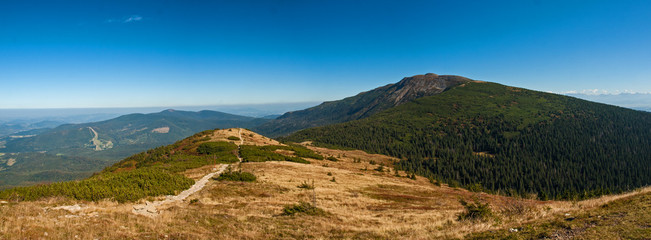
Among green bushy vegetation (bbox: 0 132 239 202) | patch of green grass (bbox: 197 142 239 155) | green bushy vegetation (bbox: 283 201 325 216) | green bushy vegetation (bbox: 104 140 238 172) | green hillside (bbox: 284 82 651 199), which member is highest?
green bushy vegetation (bbox: 0 132 239 202)

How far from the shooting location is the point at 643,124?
198m

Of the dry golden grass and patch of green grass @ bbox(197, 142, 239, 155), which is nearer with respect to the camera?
the dry golden grass

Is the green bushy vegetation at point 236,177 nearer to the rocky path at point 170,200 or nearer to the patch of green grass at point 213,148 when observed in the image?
the rocky path at point 170,200

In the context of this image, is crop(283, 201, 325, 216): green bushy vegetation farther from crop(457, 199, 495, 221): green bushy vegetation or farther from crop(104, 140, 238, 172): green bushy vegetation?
crop(104, 140, 238, 172): green bushy vegetation

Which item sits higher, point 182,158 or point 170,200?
point 170,200

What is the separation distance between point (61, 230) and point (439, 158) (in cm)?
15318

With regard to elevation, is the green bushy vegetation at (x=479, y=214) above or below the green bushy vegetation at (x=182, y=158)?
above

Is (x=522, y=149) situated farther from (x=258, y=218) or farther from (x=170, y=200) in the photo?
(x=170, y=200)

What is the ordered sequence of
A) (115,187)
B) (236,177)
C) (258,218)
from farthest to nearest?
(236,177) → (115,187) → (258,218)

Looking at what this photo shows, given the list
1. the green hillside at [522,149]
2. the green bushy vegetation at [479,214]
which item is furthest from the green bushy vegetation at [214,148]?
the green hillside at [522,149]

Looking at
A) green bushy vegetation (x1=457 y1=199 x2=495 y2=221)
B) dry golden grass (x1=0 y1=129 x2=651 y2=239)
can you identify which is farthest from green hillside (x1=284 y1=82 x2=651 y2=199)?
green bushy vegetation (x1=457 y1=199 x2=495 y2=221)

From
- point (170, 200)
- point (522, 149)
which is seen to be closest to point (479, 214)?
point (170, 200)

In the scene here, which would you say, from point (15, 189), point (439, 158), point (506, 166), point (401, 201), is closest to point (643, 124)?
point (506, 166)

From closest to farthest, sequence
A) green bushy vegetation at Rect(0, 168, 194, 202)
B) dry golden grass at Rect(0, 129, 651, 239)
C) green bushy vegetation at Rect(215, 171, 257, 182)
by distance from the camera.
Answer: dry golden grass at Rect(0, 129, 651, 239) → green bushy vegetation at Rect(0, 168, 194, 202) → green bushy vegetation at Rect(215, 171, 257, 182)
